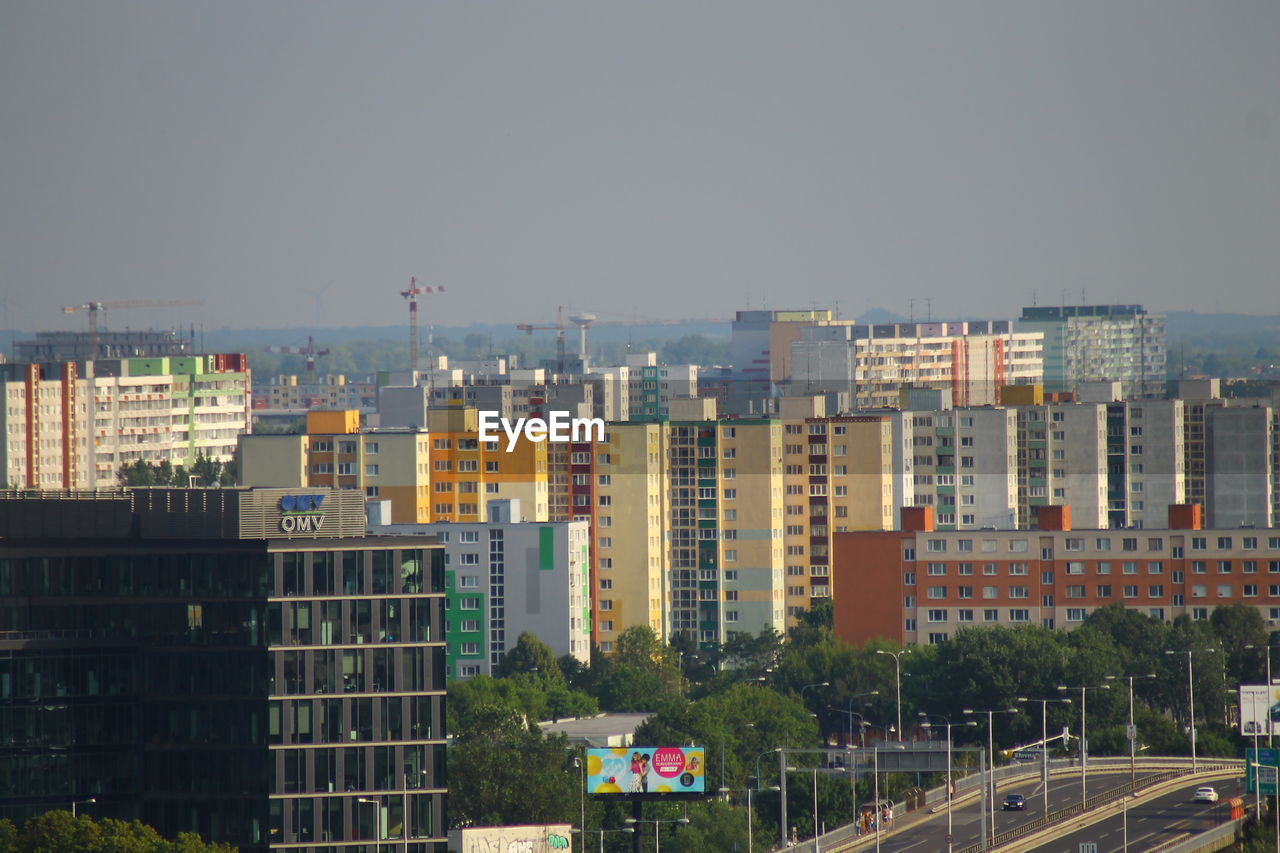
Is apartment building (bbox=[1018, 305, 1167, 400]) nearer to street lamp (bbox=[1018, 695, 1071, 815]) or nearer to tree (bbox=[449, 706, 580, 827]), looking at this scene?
street lamp (bbox=[1018, 695, 1071, 815])

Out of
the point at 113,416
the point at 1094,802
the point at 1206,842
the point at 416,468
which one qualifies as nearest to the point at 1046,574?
the point at 416,468

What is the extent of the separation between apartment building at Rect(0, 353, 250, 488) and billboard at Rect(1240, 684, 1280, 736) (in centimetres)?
8552

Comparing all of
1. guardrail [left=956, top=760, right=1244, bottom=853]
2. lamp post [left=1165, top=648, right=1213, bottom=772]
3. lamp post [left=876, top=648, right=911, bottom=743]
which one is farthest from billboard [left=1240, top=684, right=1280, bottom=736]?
lamp post [left=876, top=648, right=911, bottom=743]

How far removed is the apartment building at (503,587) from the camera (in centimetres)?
8231

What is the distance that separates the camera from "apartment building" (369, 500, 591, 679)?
82.3 metres

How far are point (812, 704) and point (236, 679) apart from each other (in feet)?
100.0

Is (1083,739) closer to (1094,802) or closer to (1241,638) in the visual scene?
(1094,802)

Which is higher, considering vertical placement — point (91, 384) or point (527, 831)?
point (91, 384)

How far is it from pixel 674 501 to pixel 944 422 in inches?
595

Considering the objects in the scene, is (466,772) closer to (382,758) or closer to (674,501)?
(382,758)

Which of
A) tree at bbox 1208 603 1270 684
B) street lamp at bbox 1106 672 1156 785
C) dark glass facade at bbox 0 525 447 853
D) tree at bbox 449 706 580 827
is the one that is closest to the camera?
dark glass facade at bbox 0 525 447 853

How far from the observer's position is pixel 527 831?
50500 mm

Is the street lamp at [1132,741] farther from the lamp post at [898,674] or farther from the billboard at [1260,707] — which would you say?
the lamp post at [898,674]

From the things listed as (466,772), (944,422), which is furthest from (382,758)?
(944,422)
